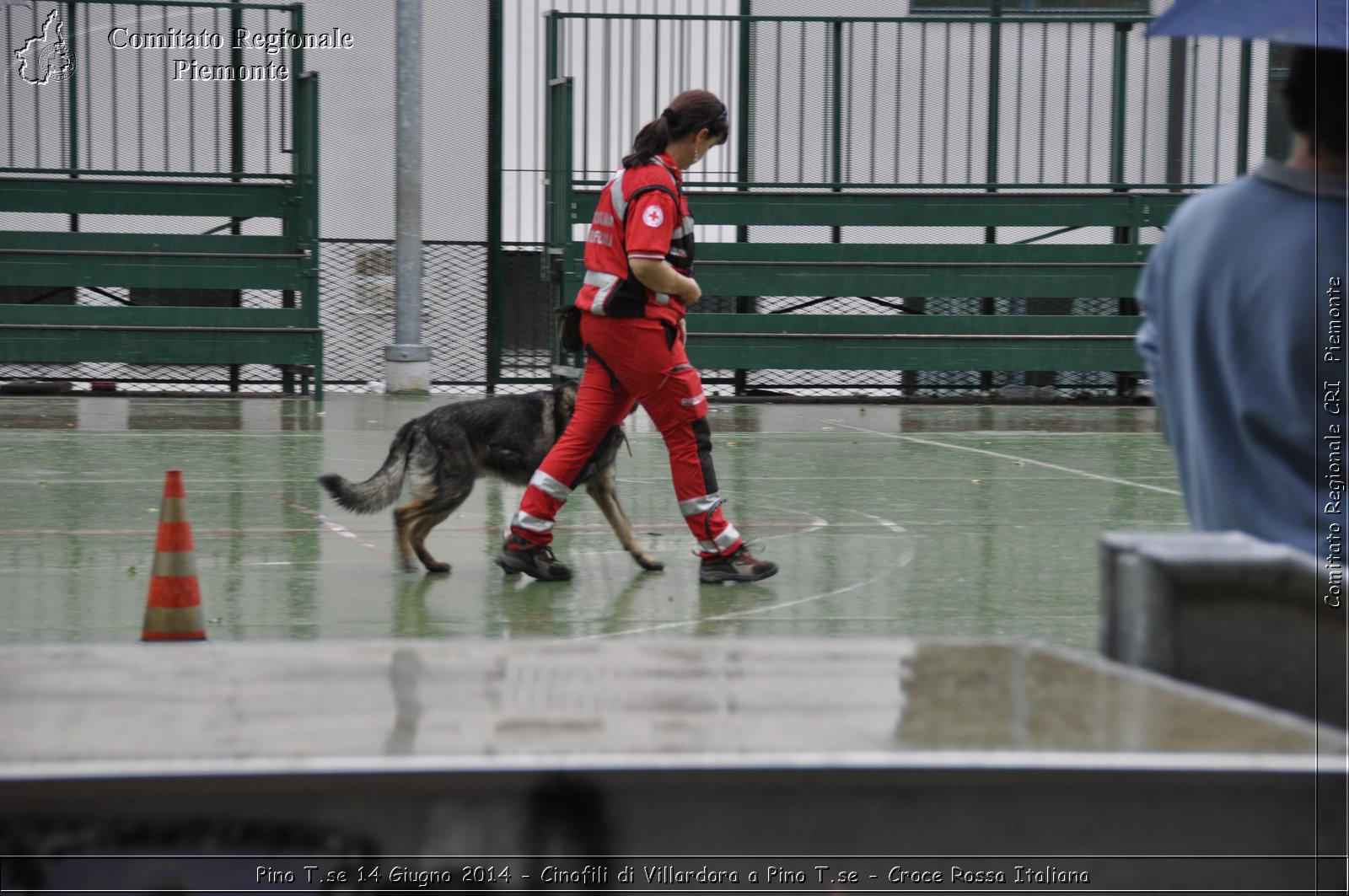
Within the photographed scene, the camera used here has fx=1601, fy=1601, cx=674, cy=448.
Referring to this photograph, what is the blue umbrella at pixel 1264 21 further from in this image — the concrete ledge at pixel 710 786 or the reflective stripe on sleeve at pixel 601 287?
the reflective stripe on sleeve at pixel 601 287

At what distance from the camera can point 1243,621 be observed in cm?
255

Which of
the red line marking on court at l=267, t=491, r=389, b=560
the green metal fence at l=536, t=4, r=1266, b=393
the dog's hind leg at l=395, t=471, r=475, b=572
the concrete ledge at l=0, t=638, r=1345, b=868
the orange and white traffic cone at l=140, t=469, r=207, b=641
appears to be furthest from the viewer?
the green metal fence at l=536, t=4, r=1266, b=393

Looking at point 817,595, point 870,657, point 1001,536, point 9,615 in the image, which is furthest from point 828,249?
point 870,657

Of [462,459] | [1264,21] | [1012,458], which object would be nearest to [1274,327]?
[1264,21]

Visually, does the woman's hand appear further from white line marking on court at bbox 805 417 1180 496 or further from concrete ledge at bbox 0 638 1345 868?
white line marking on court at bbox 805 417 1180 496

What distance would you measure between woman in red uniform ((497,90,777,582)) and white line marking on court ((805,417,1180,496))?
174 inches

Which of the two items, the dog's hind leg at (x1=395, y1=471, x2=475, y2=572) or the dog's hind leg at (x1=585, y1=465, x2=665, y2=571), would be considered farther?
the dog's hind leg at (x1=585, y1=465, x2=665, y2=571)

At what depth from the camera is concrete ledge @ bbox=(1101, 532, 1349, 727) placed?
2.52 metres

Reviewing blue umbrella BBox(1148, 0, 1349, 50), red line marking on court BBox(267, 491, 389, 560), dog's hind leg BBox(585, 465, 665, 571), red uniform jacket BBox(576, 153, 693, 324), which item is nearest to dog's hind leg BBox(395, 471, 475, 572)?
dog's hind leg BBox(585, 465, 665, 571)

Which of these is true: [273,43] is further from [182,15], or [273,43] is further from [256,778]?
[256,778]

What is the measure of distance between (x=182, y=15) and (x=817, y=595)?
1244cm

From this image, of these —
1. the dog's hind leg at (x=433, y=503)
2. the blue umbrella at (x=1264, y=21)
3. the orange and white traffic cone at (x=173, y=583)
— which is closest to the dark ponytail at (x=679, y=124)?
the dog's hind leg at (x=433, y=503)

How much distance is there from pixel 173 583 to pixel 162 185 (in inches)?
475

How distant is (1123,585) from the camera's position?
2635mm
